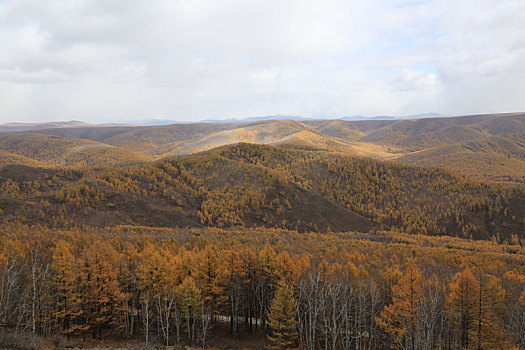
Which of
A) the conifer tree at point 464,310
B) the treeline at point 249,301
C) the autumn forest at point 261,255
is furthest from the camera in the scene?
the autumn forest at point 261,255

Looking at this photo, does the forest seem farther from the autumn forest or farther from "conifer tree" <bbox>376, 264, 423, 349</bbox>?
the autumn forest

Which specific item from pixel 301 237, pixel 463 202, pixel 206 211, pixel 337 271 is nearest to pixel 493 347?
pixel 337 271

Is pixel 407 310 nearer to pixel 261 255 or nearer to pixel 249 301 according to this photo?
pixel 261 255

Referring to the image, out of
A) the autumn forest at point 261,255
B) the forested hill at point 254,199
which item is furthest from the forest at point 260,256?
the forested hill at point 254,199

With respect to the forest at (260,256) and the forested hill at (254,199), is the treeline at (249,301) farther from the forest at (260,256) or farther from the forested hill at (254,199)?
the forested hill at (254,199)

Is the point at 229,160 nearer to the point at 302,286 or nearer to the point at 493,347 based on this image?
the point at 302,286

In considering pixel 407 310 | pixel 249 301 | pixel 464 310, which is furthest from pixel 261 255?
pixel 464 310
